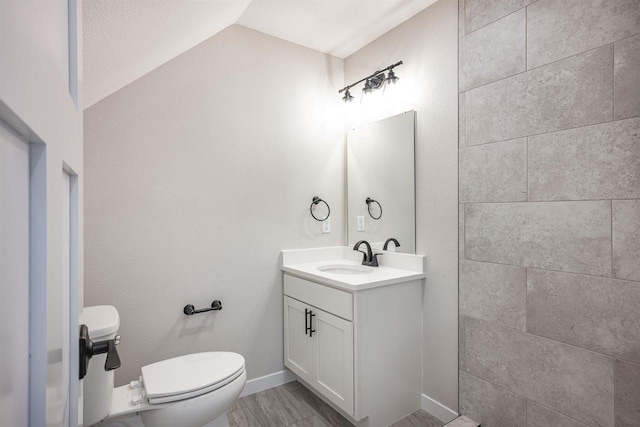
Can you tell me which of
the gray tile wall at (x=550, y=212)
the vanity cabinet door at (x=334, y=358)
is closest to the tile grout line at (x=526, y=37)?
the gray tile wall at (x=550, y=212)

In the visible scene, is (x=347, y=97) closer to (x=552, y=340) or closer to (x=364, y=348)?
(x=364, y=348)

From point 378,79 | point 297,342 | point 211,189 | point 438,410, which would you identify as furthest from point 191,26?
point 438,410

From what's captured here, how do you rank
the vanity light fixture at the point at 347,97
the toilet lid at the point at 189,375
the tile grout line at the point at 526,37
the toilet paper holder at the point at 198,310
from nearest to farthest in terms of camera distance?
the toilet lid at the point at 189,375, the tile grout line at the point at 526,37, the toilet paper holder at the point at 198,310, the vanity light fixture at the point at 347,97

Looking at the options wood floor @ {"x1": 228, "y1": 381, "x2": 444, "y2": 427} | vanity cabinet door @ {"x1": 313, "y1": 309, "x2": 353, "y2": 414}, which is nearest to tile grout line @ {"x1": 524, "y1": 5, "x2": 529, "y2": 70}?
vanity cabinet door @ {"x1": 313, "y1": 309, "x2": 353, "y2": 414}

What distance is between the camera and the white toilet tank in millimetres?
1392

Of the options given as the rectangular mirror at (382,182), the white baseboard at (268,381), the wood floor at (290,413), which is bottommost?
the wood floor at (290,413)

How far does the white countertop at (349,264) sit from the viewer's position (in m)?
1.98

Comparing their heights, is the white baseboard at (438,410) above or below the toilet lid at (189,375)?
below

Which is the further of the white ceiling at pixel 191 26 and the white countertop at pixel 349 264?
the white countertop at pixel 349 264

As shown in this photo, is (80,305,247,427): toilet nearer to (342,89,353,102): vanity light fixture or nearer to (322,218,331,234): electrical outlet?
(322,218,331,234): electrical outlet

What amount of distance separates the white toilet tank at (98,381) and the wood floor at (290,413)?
32.2 inches

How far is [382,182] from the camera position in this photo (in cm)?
250

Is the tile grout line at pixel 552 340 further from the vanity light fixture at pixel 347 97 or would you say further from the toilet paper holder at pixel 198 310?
the vanity light fixture at pixel 347 97

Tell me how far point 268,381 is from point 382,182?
161cm
